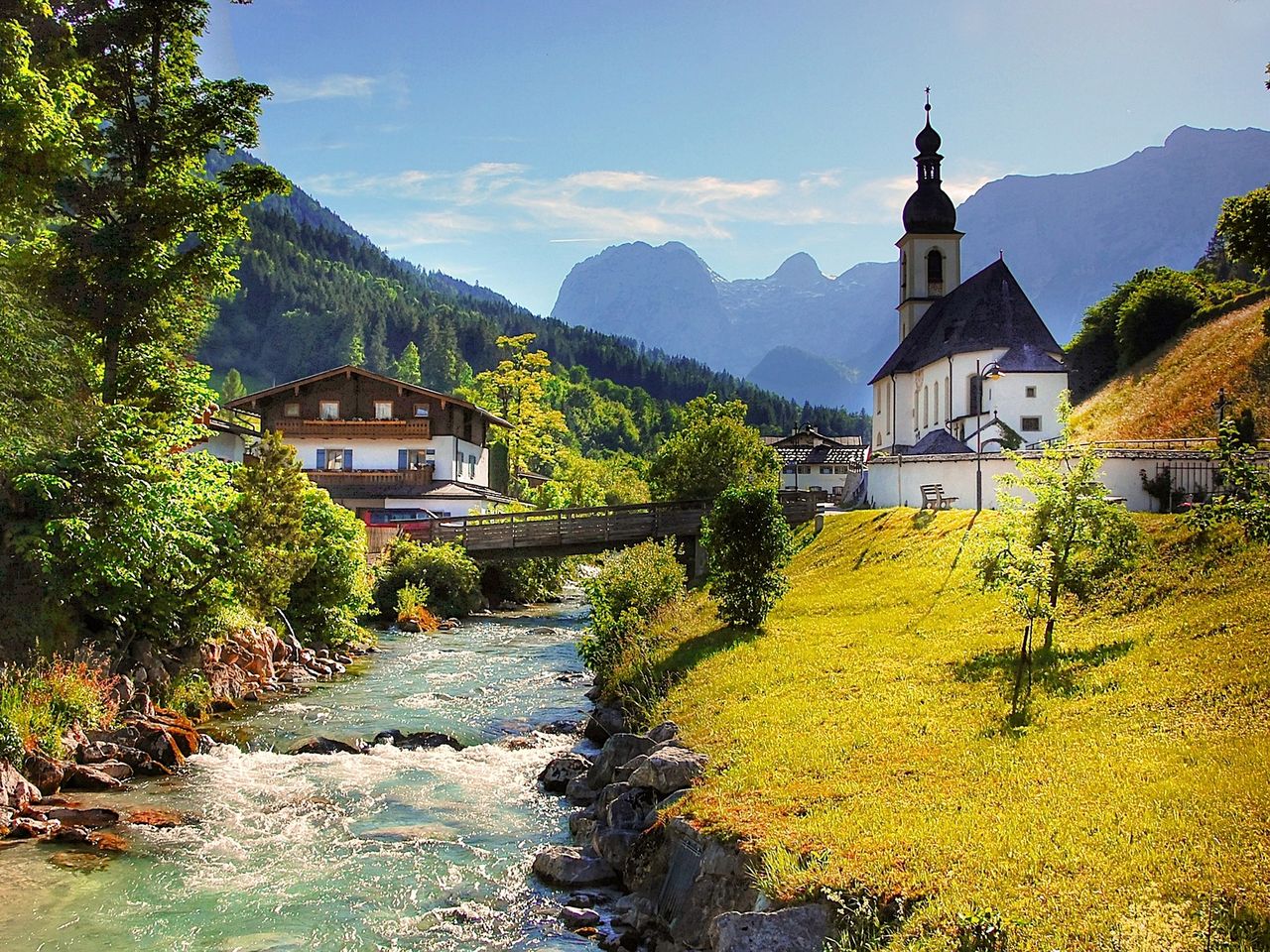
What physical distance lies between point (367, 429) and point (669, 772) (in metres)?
52.4

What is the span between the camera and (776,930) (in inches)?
310

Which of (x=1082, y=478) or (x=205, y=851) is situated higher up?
(x=1082, y=478)

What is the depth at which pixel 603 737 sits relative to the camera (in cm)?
1961

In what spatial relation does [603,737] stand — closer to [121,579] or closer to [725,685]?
[725,685]

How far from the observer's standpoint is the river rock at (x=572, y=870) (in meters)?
12.0

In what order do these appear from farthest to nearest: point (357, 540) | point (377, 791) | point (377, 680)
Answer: point (357, 540) → point (377, 680) → point (377, 791)

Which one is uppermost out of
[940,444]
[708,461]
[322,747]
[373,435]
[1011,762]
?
[373,435]

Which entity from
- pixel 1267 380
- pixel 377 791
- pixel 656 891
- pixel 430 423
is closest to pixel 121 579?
pixel 377 791

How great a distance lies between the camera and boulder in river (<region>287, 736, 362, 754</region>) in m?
18.7

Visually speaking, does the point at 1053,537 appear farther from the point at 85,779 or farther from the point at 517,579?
the point at 517,579

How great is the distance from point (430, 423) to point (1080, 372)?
4961 centimetres

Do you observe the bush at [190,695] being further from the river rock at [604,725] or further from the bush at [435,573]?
the bush at [435,573]

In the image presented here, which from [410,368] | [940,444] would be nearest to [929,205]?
[940,444]

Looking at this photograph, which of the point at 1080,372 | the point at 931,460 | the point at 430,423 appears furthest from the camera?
the point at 1080,372
